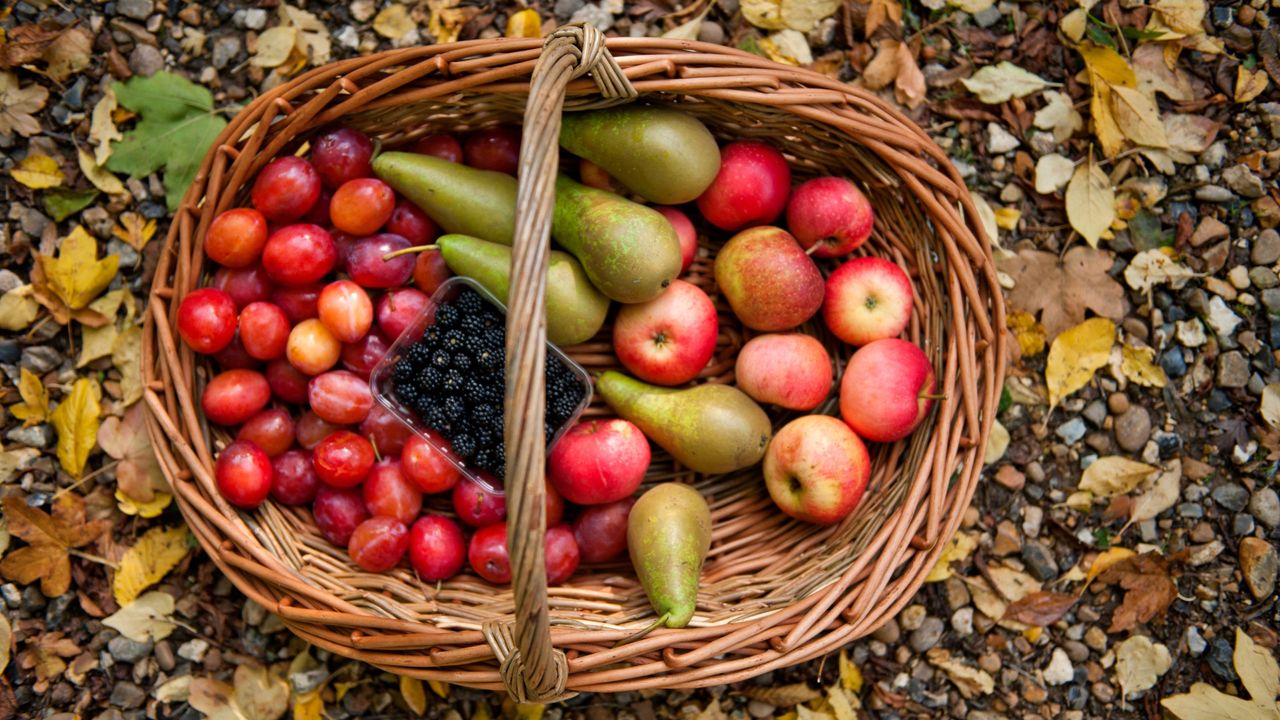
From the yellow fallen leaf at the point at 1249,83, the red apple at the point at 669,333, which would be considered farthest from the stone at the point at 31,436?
the yellow fallen leaf at the point at 1249,83

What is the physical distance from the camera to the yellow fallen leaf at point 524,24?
69.2 inches

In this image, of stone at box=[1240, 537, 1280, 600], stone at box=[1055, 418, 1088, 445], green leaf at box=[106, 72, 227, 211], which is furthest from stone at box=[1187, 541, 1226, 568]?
green leaf at box=[106, 72, 227, 211]

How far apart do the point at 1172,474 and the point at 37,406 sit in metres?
2.22

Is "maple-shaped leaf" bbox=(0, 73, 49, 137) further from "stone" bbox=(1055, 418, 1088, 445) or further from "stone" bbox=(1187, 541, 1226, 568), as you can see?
"stone" bbox=(1187, 541, 1226, 568)

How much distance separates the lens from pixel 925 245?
1618 mm

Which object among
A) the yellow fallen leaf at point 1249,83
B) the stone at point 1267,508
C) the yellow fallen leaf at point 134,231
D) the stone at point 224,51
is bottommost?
the stone at point 1267,508

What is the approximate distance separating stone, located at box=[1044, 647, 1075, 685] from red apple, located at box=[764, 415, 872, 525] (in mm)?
582

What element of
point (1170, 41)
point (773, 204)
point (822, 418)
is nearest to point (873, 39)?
point (773, 204)

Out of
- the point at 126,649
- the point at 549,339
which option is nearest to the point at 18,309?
the point at 126,649

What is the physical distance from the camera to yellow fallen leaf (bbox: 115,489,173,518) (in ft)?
5.37

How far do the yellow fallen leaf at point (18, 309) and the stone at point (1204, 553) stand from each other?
91.1 inches

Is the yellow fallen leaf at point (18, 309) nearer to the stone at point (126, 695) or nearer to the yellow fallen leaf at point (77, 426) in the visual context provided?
the yellow fallen leaf at point (77, 426)

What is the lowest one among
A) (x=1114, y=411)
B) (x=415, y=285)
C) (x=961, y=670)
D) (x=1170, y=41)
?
(x=961, y=670)

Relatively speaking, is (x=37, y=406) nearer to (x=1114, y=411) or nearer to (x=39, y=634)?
(x=39, y=634)
